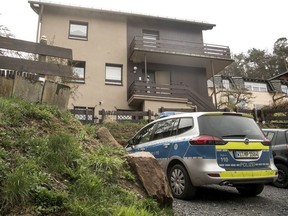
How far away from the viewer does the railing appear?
66.4 feet

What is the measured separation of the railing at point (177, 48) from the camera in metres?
20.2

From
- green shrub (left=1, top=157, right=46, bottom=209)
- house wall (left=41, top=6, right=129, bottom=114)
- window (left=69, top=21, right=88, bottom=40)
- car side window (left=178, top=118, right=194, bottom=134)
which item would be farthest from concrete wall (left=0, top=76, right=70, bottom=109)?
window (left=69, top=21, right=88, bottom=40)

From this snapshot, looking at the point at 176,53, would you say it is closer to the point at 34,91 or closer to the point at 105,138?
the point at 34,91

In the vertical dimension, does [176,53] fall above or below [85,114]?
above

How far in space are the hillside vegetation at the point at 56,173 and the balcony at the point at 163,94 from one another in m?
13.8

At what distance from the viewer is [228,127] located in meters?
5.66

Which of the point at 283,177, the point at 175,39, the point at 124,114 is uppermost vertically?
the point at 175,39

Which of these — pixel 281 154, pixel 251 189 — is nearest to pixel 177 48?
pixel 281 154

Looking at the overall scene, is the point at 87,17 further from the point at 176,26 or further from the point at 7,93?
the point at 7,93

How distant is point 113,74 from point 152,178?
57.0ft

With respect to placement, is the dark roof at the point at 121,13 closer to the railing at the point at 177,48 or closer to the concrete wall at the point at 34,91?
the railing at the point at 177,48

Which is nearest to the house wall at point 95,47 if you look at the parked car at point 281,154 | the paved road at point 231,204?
the parked car at point 281,154

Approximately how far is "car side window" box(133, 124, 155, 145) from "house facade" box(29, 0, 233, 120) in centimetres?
1113

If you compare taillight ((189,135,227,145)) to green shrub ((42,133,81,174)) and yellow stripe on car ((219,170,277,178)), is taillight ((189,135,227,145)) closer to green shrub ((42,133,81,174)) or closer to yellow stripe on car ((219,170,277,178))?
yellow stripe on car ((219,170,277,178))
